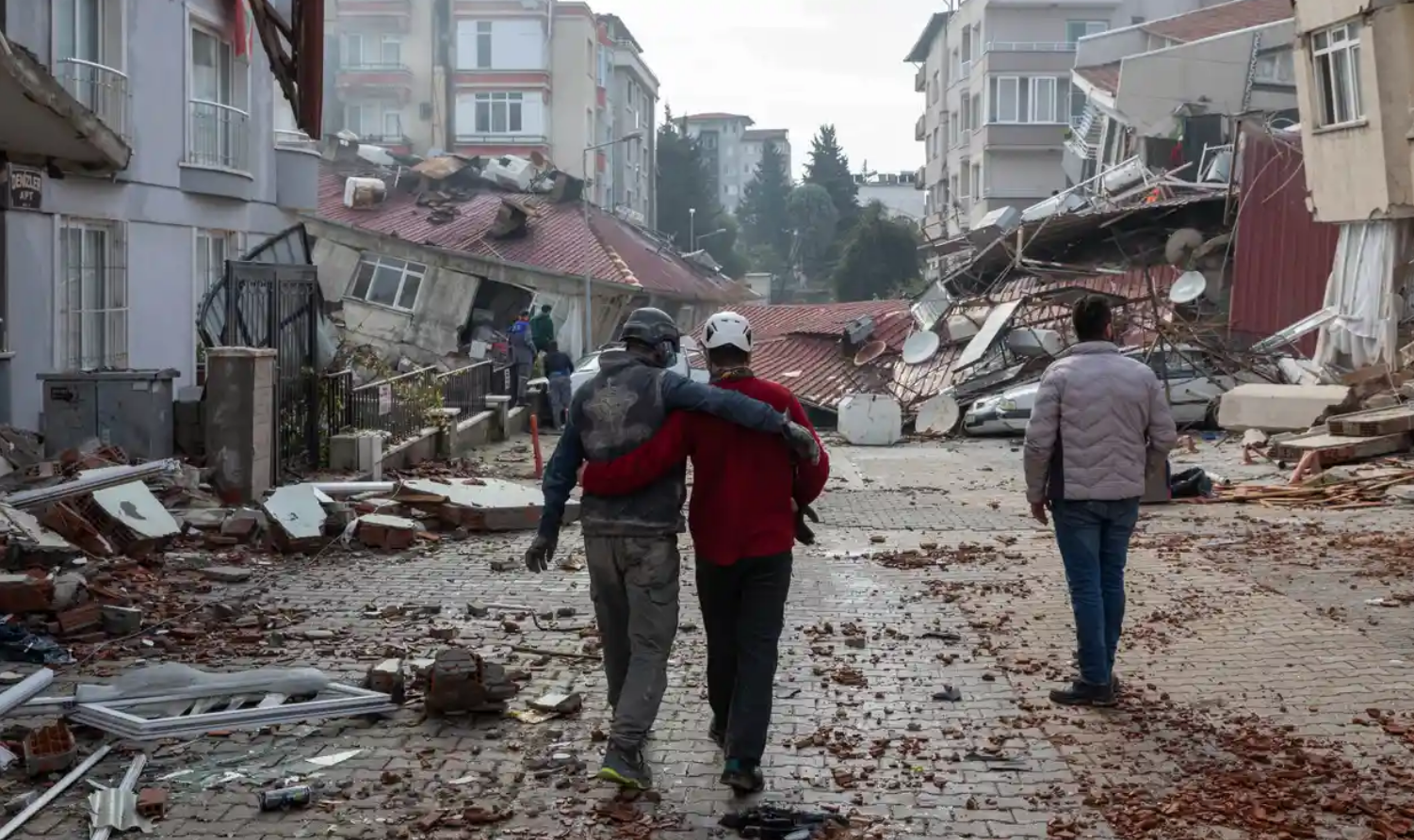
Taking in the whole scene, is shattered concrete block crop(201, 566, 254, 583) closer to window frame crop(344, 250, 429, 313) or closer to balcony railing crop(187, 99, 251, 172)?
balcony railing crop(187, 99, 251, 172)

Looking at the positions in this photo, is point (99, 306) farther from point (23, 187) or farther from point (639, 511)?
point (639, 511)

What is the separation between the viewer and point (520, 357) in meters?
28.6

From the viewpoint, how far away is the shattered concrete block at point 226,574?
10484 mm

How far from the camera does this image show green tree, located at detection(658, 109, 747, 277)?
3356 inches

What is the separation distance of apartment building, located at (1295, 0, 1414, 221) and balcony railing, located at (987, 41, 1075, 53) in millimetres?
35431

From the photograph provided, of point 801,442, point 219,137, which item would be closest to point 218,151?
point 219,137

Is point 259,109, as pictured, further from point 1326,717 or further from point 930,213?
point 930,213

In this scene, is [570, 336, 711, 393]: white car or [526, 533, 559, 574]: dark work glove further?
[570, 336, 711, 393]: white car

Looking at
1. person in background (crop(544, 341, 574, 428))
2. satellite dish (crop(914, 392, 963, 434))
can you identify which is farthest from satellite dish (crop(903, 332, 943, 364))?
person in background (crop(544, 341, 574, 428))

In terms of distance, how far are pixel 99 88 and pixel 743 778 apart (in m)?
15.6

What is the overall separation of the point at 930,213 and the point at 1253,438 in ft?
179

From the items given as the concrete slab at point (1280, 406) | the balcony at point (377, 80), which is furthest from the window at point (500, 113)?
the concrete slab at point (1280, 406)

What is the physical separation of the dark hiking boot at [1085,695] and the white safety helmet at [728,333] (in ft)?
7.73

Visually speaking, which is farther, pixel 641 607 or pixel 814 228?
pixel 814 228
